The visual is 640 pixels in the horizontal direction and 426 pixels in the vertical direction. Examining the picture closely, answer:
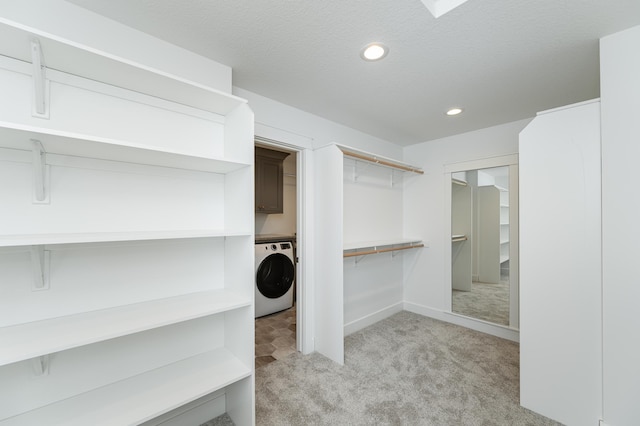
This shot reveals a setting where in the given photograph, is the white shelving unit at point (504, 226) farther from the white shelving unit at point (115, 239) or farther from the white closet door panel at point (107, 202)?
the white closet door panel at point (107, 202)

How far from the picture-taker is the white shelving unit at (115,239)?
1073mm

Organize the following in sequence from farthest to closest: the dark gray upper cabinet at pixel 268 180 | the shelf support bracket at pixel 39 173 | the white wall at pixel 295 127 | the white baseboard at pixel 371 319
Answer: the dark gray upper cabinet at pixel 268 180 → the white baseboard at pixel 371 319 → the white wall at pixel 295 127 → the shelf support bracket at pixel 39 173

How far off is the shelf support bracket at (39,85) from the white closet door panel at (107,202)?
0.83ft

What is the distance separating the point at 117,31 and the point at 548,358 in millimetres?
3223

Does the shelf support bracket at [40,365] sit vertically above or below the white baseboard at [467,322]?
above

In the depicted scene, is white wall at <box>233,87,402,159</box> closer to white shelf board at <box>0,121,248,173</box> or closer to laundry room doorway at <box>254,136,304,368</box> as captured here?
laundry room doorway at <box>254,136,304,368</box>

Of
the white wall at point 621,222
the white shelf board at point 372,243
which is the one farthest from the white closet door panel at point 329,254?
the white wall at point 621,222

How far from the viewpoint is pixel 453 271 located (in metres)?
3.21

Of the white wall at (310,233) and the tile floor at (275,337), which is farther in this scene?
the tile floor at (275,337)

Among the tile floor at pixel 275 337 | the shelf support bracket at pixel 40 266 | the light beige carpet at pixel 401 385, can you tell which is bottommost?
the tile floor at pixel 275 337

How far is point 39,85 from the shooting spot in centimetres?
109

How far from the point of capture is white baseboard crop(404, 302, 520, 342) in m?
2.74

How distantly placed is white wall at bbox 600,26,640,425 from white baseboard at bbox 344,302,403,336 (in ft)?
6.39

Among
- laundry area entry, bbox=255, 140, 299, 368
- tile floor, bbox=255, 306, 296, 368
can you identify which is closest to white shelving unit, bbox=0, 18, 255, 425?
tile floor, bbox=255, 306, 296, 368
